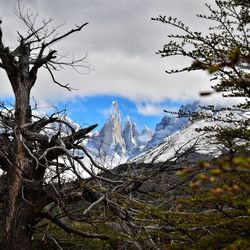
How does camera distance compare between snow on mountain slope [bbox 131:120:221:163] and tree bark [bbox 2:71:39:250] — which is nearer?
tree bark [bbox 2:71:39:250]

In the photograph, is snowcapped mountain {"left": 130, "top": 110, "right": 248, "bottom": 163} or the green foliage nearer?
the green foliage

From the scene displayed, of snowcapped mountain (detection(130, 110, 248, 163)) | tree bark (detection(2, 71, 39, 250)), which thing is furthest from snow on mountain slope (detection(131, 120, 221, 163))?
tree bark (detection(2, 71, 39, 250))

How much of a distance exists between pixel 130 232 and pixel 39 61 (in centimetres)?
495

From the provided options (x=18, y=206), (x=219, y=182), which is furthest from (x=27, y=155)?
(x=219, y=182)

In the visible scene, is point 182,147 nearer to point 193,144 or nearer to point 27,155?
point 193,144

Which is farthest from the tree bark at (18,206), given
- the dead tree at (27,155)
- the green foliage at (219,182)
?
the green foliage at (219,182)

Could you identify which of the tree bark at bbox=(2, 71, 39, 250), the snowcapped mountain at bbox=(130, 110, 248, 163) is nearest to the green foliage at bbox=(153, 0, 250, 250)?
the snowcapped mountain at bbox=(130, 110, 248, 163)

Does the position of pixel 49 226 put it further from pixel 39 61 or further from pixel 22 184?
pixel 39 61

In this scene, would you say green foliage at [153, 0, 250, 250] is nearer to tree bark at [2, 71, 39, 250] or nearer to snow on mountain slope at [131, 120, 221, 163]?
snow on mountain slope at [131, 120, 221, 163]

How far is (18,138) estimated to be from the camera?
8.79 meters

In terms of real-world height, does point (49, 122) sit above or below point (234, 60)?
above

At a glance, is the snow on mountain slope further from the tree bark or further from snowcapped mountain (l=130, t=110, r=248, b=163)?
the tree bark

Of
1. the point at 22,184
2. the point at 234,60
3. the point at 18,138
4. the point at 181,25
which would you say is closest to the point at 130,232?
the point at 22,184

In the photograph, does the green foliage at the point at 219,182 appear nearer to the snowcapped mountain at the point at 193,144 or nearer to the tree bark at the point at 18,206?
the snowcapped mountain at the point at 193,144
